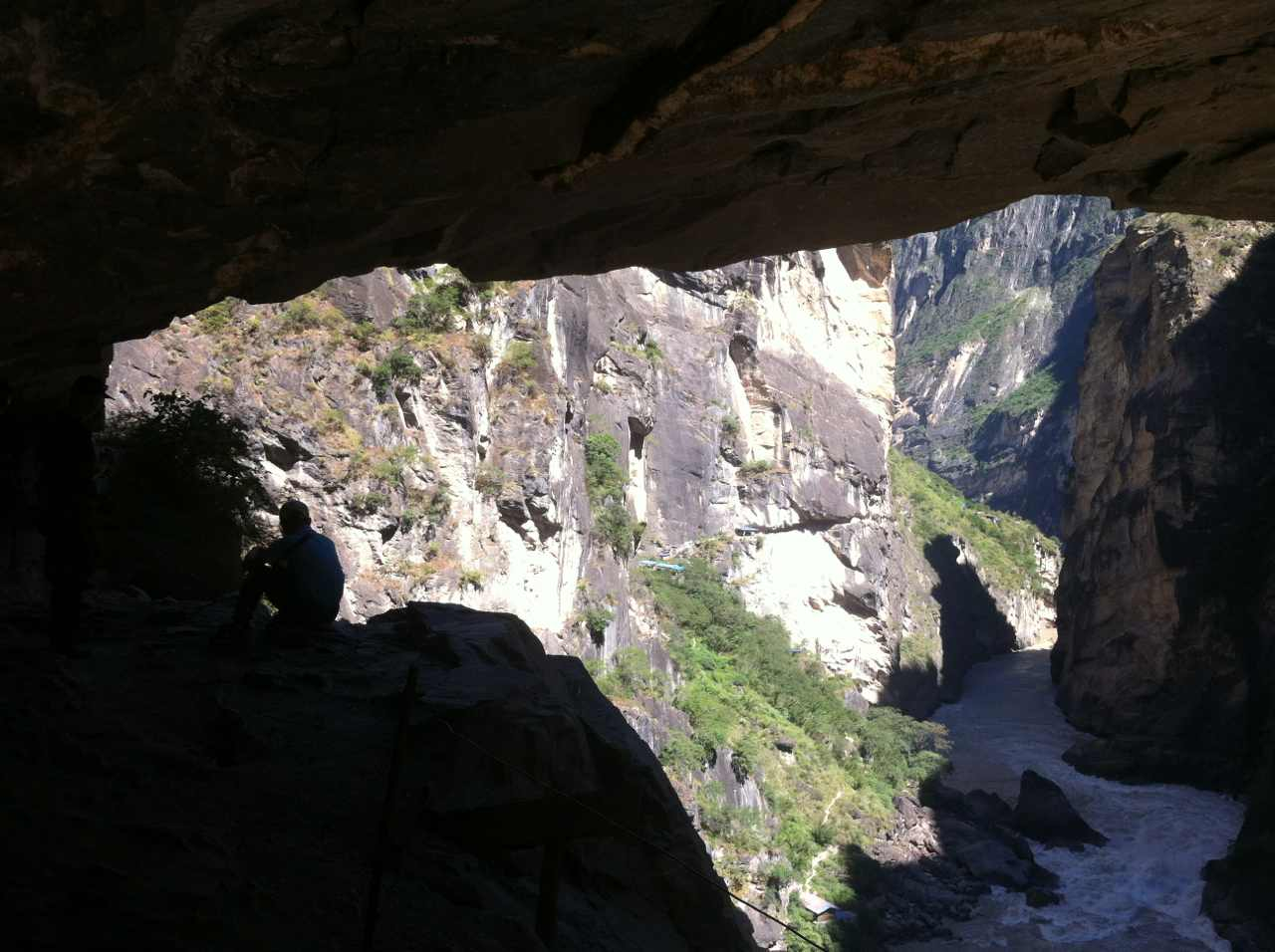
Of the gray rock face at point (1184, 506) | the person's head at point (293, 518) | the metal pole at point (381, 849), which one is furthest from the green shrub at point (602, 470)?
the metal pole at point (381, 849)

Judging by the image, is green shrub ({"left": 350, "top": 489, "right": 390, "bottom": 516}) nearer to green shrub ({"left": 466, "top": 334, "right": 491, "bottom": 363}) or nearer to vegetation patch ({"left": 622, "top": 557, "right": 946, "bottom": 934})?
green shrub ({"left": 466, "top": 334, "right": 491, "bottom": 363})

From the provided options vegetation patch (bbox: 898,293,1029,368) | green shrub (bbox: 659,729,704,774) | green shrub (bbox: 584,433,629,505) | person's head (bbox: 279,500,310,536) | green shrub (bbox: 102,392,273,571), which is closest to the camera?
person's head (bbox: 279,500,310,536)

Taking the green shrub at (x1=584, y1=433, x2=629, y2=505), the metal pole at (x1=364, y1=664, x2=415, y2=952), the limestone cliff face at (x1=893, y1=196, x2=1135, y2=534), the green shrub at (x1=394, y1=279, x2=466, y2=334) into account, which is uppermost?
the limestone cliff face at (x1=893, y1=196, x2=1135, y2=534)

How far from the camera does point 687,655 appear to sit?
34531 millimetres

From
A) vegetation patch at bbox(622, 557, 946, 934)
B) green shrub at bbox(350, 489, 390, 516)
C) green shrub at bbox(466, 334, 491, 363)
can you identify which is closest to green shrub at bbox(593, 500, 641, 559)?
vegetation patch at bbox(622, 557, 946, 934)

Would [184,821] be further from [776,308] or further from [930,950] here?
[776,308]

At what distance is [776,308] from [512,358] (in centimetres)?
2089

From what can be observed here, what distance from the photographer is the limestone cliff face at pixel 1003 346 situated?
3415 inches

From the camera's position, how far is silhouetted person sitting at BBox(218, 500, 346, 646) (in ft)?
22.3

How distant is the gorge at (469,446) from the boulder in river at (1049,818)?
0.71ft

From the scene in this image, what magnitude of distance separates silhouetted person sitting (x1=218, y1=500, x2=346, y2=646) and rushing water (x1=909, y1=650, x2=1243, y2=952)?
2300 centimetres

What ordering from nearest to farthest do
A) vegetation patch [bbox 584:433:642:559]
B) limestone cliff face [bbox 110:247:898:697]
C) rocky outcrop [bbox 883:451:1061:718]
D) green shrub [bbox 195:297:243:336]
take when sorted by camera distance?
1. green shrub [bbox 195:297:243:336]
2. limestone cliff face [bbox 110:247:898:697]
3. vegetation patch [bbox 584:433:642:559]
4. rocky outcrop [bbox 883:451:1061:718]

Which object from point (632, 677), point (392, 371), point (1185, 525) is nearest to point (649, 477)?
point (632, 677)

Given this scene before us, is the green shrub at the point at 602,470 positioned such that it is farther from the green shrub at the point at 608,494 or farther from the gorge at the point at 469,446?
the gorge at the point at 469,446
